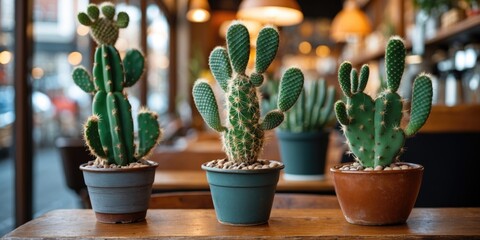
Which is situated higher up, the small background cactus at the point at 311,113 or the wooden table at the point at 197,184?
the small background cactus at the point at 311,113

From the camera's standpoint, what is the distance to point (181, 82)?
11.1 meters

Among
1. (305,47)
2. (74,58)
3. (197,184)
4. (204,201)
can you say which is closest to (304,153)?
(197,184)

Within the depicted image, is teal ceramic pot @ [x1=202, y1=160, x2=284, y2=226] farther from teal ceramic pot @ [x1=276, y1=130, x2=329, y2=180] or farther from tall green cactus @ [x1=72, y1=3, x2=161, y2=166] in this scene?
teal ceramic pot @ [x1=276, y1=130, x2=329, y2=180]

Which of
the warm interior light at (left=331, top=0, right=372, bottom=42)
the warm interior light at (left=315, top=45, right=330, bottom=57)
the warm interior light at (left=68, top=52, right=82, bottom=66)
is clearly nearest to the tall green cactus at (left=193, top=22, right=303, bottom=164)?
the warm interior light at (left=68, top=52, right=82, bottom=66)

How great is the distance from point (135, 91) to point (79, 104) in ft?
4.29

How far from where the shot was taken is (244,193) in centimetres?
135

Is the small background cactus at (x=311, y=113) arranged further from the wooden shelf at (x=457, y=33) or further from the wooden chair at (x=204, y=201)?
the wooden shelf at (x=457, y=33)

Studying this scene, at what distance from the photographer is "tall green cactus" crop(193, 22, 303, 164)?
4.48 ft

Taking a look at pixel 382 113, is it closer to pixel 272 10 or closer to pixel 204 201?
pixel 204 201

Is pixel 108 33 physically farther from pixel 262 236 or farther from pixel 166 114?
pixel 166 114

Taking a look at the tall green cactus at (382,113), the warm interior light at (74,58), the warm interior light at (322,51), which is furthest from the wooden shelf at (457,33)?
the warm interior light at (322,51)

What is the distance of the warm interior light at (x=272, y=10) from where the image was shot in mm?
3934

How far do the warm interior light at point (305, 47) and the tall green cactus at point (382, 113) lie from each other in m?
12.2

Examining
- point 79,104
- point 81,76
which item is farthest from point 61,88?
point 81,76
